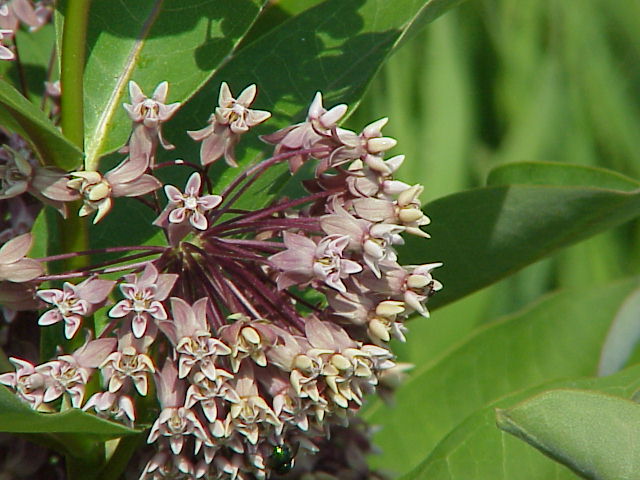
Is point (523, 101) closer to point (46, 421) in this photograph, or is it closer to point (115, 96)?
point (115, 96)

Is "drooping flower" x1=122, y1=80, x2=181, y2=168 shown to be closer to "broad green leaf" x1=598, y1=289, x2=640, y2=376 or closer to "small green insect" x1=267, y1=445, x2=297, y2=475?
"small green insect" x1=267, y1=445, x2=297, y2=475

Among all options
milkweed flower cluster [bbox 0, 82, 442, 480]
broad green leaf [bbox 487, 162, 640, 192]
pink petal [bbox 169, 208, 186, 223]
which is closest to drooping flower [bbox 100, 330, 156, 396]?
milkweed flower cluster [bbox 0, 82, 442, 480]

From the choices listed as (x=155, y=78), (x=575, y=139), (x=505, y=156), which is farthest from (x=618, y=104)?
(x=155, y=78)

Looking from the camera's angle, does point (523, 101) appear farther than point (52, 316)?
Yes

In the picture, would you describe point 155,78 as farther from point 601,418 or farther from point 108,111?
point 601,418

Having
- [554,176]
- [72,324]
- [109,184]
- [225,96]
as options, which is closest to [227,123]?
[225,96]

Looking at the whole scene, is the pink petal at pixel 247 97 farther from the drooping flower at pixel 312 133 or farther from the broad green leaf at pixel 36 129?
the broad green leaf at pixel 36 129
